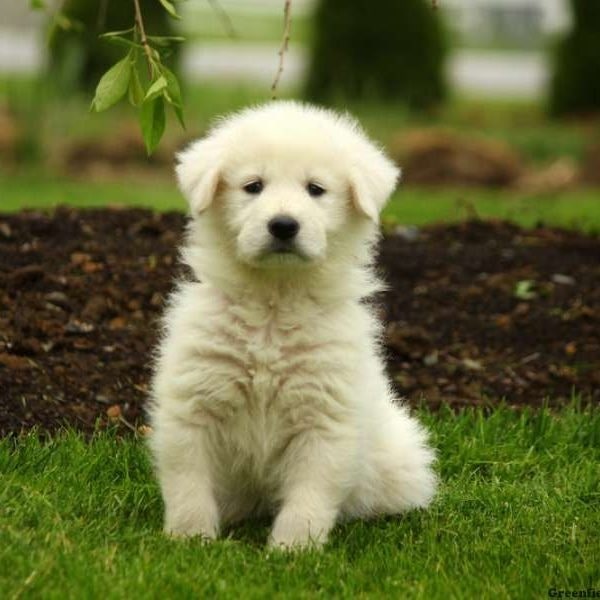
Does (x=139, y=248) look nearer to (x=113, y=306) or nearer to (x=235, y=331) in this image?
(x=113, y=306)

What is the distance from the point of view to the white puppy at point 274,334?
4.46 m

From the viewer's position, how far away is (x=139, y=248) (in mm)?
7242

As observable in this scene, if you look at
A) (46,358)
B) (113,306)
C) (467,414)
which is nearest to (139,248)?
(113,306)

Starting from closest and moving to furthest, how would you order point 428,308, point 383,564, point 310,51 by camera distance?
1. point 383,564
2. point 428,308
3. point 310,51

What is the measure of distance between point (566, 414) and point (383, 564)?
6.00ft

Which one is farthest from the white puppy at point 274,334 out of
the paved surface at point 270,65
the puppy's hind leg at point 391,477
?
the paved surface at point 270,65

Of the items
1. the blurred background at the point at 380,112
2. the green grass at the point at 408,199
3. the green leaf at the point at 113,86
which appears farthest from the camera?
the blurred background at the point at 380,112

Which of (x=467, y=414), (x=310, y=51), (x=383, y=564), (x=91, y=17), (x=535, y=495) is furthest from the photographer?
(x=310, y=51)

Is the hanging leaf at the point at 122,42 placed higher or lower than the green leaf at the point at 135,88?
higher

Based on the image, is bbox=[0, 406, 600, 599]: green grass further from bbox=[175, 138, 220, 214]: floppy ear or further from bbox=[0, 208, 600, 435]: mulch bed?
bbox=[175, 138, 220, 214]: floppy ear

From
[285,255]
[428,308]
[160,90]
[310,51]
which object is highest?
[160,90]

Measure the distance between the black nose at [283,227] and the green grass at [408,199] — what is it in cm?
556

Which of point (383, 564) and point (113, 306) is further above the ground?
point (383, 564)

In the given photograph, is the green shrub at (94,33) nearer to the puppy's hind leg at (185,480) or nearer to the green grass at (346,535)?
the green grass at (346,535)
